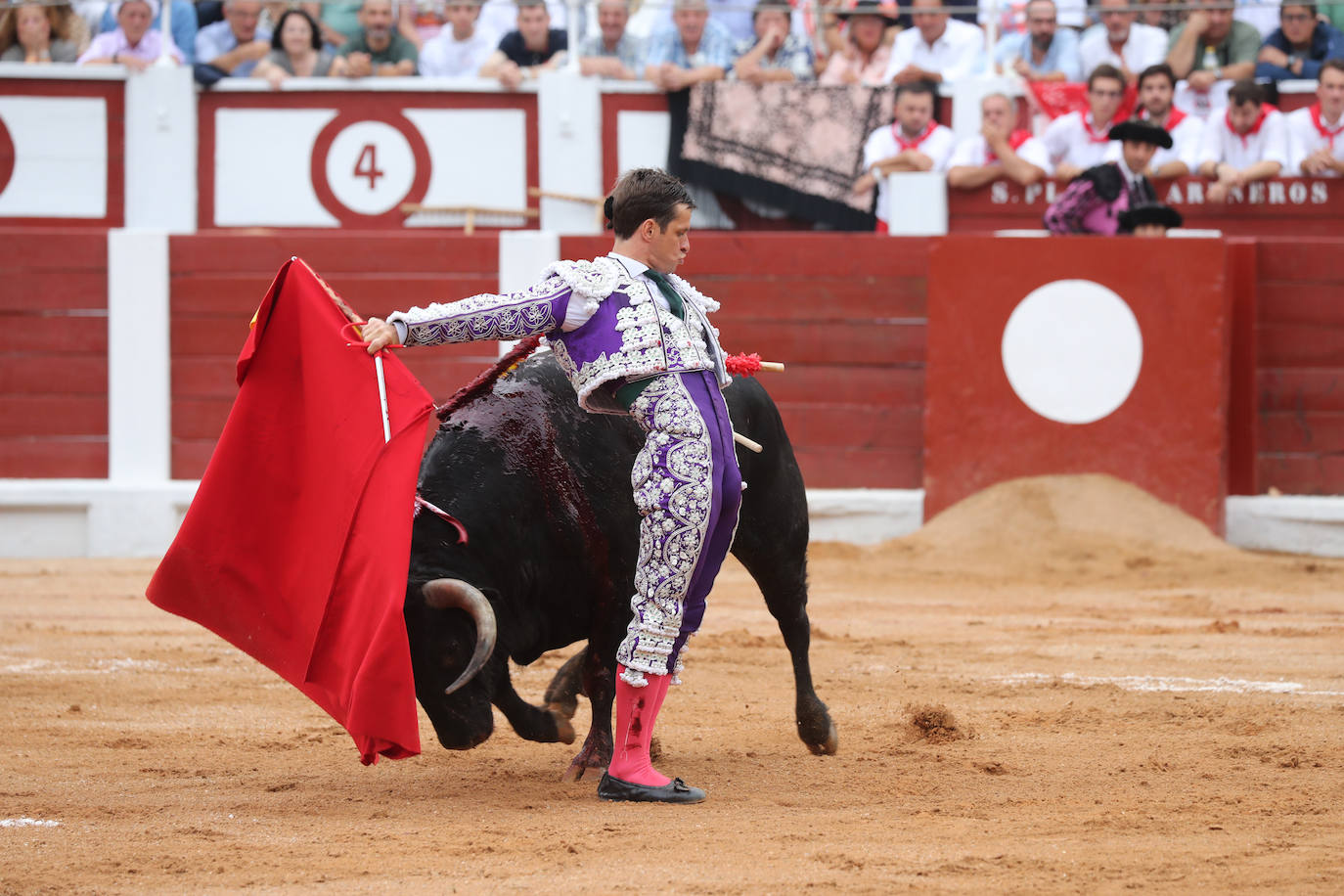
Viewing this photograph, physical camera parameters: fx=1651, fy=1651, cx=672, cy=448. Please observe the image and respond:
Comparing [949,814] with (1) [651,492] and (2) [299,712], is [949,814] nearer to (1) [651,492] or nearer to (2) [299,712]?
(1) [651,492]

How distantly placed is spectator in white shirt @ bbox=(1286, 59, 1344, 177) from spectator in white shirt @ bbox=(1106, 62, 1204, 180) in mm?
450

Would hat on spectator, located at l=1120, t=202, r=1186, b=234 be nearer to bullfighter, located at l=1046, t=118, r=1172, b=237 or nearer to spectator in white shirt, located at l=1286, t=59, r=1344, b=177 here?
bullfighter, located at l=1046, t=118, r=1172, b=237

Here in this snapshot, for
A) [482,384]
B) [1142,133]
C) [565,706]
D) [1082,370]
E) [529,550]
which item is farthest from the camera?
[1142,133]

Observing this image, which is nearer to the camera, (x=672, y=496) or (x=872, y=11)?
(x=672, y=496)

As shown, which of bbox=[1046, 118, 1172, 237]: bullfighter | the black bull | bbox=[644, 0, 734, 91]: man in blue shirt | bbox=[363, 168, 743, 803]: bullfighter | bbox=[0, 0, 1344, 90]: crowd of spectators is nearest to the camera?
bbox=[363, 168, 743, 803]: bullfighter

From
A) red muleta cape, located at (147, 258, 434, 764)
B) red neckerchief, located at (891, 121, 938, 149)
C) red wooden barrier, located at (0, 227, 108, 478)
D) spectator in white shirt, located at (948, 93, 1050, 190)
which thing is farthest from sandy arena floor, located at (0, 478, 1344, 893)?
red neckerchief, located at (891, 121, 938, 149)

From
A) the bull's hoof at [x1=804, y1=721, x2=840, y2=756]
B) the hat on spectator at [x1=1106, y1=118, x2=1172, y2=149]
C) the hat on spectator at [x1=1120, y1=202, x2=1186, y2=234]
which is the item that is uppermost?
the hat on spectator at [x1=1106, y1=118, x2=1172, y2=149]

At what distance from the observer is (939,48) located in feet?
28.6

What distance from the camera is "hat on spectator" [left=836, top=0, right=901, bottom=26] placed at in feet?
27.4

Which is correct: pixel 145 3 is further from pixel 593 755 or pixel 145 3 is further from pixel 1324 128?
pixel 593 755

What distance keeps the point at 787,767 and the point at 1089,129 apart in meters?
5.19

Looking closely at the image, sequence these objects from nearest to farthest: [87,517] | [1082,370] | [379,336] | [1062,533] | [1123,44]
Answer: [379,336] < [1062,533] < [1082,370] < [87,517] < [1123,44]

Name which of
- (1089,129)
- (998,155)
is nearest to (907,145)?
(998,155)

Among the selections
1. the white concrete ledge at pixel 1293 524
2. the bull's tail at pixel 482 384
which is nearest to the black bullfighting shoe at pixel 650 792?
the bull's tail at pixel 482 384
